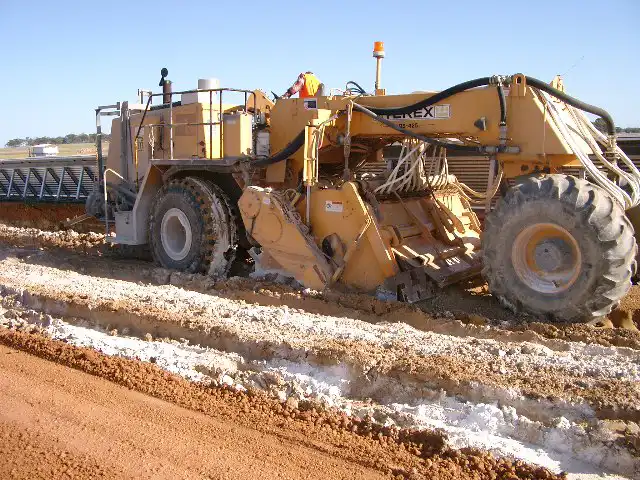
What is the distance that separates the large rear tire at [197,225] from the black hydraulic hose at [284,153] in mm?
683

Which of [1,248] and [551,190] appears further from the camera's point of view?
[1,248]

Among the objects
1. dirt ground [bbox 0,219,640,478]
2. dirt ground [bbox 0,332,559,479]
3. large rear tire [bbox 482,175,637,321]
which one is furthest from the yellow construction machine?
dirt ground [bbox 0,332,559,479]

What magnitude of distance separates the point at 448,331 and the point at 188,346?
7.19ft

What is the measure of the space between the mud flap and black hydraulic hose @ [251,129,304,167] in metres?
1.86

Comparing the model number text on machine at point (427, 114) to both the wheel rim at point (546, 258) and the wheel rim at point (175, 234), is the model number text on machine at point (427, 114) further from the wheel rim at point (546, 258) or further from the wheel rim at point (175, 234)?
the wheel rim at point (175, 234)

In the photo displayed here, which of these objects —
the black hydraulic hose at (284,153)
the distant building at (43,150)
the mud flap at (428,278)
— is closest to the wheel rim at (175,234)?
the black hydraulic hose at (284,153)

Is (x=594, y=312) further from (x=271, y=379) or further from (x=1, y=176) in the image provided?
(x=1, y=176)

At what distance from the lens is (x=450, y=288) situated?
7441 millimetres

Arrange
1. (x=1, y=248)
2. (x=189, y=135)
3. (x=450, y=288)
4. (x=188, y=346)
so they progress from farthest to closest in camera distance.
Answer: (x=1, y=248), (x=189, y=135), (x=450, y=288), (x=188, y=346)

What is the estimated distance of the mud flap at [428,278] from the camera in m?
6.89

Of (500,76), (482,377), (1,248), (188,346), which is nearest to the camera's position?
(482,377)

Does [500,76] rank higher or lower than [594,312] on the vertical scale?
higher

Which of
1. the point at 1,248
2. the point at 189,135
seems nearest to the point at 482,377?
the point at 189,135

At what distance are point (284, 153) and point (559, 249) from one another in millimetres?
3219
